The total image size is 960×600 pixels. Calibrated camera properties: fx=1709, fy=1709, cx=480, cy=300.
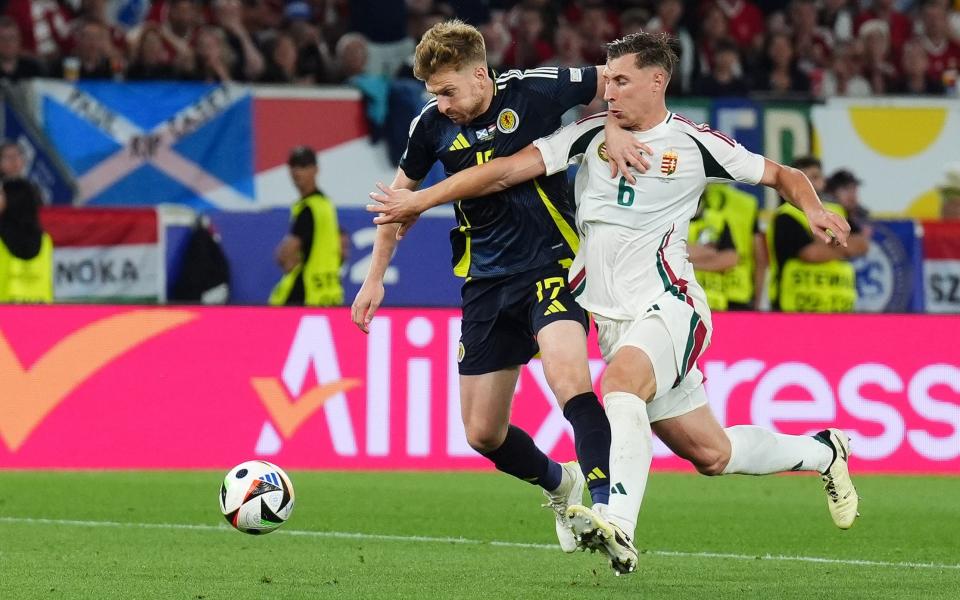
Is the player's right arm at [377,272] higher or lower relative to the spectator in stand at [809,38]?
lower

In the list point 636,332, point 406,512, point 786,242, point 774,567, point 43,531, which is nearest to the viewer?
point 636,332

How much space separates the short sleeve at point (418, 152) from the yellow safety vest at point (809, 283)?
6226 mm

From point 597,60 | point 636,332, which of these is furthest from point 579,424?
point 597,60

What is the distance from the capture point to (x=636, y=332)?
646 centimetres

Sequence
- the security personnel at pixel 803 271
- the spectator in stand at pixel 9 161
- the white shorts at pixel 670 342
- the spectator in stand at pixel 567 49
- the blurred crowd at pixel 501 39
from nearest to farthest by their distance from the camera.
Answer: the white shorts at pixel 670 342 < the security personnel at pixel 803 271 < the spectator in stand at pixel 9 161 < the blurred crowd at pixel 501 39 < the spectator in stand at pixel 567 49

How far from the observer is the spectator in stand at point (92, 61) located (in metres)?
15.3

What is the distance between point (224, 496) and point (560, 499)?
1.53m

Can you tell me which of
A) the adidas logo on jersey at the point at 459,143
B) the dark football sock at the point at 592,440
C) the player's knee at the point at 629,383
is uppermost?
the adidas logo on jersey at the point at 459,143

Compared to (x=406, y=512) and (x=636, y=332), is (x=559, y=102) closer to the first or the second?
(x=636, y=332)

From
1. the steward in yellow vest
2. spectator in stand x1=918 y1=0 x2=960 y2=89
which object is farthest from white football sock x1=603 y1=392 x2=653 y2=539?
spectator in stand x1=918 y1=0 x2=960 y2=89

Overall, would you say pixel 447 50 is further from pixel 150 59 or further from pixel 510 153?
pixel 150 59

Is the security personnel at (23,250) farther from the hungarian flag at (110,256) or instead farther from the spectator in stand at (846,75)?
the spectator in stand at (846,75)

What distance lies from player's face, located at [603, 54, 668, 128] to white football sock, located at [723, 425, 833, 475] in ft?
4.33

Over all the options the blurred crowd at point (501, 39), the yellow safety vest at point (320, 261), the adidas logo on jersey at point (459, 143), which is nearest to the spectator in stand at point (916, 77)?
the blurred crowd at point (501, 39)
